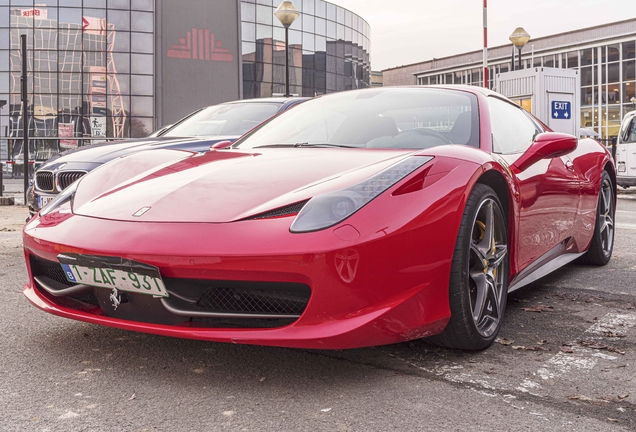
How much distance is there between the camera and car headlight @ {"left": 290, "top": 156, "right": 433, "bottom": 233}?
2418mm

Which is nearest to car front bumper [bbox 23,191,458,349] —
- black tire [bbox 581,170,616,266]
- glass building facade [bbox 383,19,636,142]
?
black tire [bbox 581,170,616,266]

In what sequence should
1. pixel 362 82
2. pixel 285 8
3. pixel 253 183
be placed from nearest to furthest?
pixel 253 183, pixel 285 8, pixel 362 82

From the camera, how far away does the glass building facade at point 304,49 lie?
3653cm

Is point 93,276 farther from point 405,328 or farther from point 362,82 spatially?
point 362,82

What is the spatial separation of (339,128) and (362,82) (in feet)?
137

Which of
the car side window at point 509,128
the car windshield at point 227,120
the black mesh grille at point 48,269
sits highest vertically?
the car windshield at point 227,120

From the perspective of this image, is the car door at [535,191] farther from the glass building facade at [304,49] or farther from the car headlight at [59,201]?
the glass building facade at [304,49]

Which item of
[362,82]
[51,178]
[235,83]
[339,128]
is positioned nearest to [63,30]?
[235,83]

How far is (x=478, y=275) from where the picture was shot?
299 cm

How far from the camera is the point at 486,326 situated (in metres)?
3.02

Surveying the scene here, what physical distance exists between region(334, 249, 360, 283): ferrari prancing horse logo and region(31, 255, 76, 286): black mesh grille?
3.67 ft

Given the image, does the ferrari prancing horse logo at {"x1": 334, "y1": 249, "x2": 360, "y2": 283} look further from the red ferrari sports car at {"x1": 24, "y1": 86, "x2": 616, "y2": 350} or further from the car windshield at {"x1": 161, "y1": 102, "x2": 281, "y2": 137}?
the car windshield at {"x1": 161, "y1": 102, "x2": 281, "y2": 137}

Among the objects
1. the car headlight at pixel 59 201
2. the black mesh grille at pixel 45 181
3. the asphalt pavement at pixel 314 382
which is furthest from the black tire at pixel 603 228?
the black mesh grille at pixel 45 181

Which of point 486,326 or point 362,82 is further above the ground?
point 362,82
